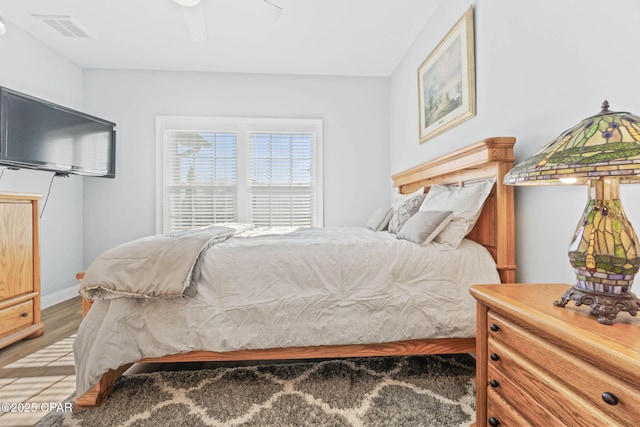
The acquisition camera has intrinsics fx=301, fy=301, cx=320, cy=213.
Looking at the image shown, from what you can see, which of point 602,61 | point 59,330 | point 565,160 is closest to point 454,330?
point 565,160

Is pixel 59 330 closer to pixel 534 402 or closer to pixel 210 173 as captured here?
pixel 210 173

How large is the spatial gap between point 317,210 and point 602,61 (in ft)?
9.66

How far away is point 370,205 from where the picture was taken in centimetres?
384

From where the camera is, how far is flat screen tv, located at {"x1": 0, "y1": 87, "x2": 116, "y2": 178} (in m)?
2.40

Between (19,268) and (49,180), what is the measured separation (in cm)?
131

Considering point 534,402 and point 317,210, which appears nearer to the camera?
point 534,402

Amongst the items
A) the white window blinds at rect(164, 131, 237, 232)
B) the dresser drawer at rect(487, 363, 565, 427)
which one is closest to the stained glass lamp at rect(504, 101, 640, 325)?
the dresser drawer at rect(487, 363, 565, 427)

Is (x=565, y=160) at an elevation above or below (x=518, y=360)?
above

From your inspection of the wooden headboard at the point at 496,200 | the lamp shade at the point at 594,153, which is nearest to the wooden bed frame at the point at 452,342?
the wooden headboard at the point at 496,200

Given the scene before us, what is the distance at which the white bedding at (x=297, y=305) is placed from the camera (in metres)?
1.46

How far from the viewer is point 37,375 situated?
5.72ft

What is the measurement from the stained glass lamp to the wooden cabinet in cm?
300

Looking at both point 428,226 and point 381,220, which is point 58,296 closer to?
point 381,220

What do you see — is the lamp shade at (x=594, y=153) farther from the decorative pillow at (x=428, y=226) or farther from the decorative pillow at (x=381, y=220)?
the decorative pillow at (x=381, y=220)
